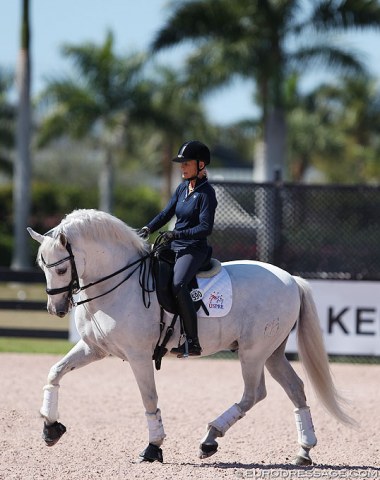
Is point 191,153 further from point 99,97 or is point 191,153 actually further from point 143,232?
point 99,97

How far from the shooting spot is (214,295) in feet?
24.6

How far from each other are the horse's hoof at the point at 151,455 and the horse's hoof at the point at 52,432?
26.2 inches

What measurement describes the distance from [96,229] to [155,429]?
159 centimetres

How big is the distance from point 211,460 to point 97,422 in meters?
1.91

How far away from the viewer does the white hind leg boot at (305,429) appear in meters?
7.53

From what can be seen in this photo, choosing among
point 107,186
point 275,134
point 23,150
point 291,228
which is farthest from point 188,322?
point 107,186

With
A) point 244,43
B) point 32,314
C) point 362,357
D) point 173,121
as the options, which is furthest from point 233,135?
point 362,357

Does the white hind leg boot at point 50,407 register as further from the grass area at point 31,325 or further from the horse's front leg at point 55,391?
the grass area at point 31,325

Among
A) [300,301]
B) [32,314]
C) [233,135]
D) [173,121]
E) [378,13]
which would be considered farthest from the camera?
[233,135]

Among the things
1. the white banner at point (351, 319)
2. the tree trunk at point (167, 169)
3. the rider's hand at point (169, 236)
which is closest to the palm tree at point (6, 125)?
the tree trunk at point (167, 169)

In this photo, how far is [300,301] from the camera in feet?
26.2

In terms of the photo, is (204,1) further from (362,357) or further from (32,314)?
(362,357)

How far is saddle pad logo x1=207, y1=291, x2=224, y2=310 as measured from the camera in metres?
7.48

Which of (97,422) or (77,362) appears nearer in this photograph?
(77,362)
